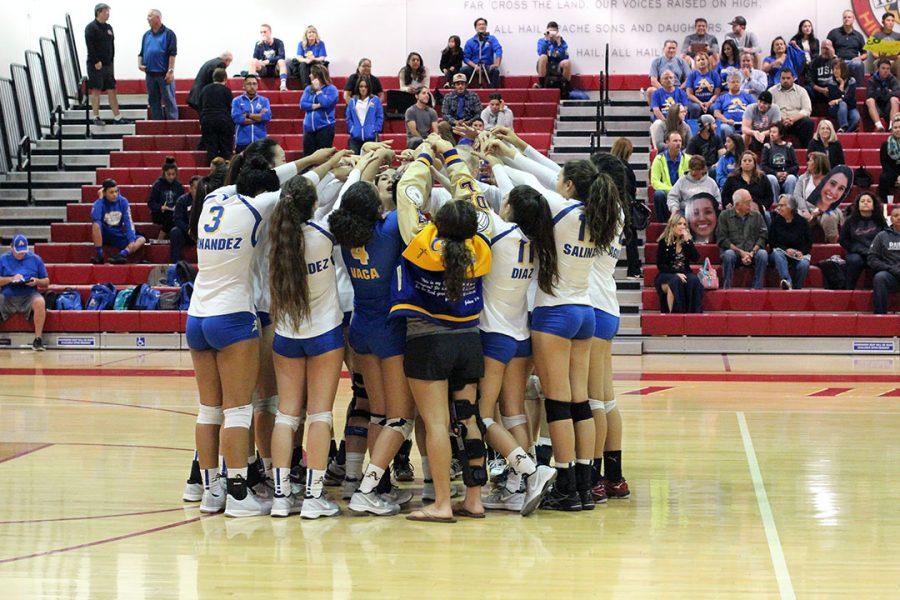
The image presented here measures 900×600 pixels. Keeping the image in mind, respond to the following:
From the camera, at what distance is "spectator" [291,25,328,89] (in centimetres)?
1891

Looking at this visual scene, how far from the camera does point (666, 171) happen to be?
1545 centimetres

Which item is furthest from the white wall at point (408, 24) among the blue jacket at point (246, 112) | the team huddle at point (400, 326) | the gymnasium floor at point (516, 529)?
the team huddle at point (400, 326)

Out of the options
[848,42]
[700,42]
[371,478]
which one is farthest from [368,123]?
[371,478]

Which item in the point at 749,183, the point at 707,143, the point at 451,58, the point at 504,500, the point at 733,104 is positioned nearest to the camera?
the point at 504,500

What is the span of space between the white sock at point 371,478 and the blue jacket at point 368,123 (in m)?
10.5

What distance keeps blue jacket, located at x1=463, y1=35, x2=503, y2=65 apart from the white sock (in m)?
13.5

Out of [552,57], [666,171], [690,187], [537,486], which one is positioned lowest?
[537,486]

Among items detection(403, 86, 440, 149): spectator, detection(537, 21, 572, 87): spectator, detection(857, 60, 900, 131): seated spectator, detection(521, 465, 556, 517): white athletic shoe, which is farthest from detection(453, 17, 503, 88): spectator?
detection(521, 465, 556, 517): white athletic shoe

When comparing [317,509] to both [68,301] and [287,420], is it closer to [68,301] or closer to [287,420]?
[287,420]

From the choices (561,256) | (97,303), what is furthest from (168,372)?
(561,256)

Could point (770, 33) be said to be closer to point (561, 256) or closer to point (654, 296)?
point (654, 296)

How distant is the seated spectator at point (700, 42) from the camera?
18469 millimetres

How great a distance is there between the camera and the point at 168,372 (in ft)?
Result: 40.7

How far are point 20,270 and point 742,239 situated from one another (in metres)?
8.96
